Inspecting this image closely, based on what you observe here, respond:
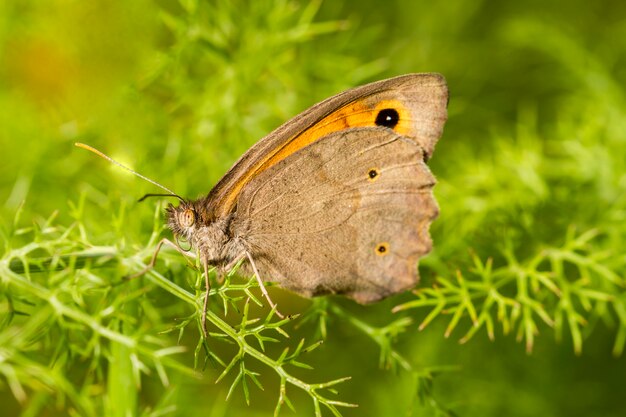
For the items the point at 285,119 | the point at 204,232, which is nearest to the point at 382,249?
the point at 204,232

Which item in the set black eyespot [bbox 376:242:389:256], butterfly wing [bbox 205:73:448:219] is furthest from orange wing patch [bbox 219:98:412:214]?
black eyespot [bbox 376:242:389:256]

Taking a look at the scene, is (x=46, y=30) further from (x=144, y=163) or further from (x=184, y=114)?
(x=144, y=163)

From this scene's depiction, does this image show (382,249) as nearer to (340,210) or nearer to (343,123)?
(340,210)

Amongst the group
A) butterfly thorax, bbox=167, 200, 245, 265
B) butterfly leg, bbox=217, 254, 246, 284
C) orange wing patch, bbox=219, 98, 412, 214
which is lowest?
butterfly leg, bbox=217, 254, 246, 284

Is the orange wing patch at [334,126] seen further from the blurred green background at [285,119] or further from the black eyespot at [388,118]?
the blurred green background at [285,119]

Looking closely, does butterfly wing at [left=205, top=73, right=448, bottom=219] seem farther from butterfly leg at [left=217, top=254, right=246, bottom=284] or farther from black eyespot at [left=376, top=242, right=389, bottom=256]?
black eyespot at [left=376, top=242, right=389, bottom=256]

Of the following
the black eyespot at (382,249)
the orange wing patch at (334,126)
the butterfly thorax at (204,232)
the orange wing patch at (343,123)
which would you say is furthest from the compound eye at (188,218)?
the black eyespot at (382,249)
